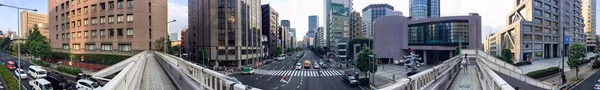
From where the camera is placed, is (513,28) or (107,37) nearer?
(107,37)

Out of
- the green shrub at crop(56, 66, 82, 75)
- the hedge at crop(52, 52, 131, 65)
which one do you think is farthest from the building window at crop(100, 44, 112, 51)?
the green shrub at crop(56, 66, 82, 75)

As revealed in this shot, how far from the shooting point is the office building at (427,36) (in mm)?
43125

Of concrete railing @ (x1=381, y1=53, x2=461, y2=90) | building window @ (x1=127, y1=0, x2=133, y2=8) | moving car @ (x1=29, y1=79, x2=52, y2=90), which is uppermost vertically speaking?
building window @ (x1=127, y1=0, x2=133, y2=8)

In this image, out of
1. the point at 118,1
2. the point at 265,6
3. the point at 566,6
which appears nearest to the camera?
the point at 118,1

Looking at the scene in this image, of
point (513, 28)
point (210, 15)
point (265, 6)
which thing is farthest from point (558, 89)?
point (265, 6)

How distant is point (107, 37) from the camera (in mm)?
31234

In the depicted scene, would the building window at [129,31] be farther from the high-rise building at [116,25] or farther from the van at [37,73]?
the van at [37,73]

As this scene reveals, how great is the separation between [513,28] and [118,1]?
67.5m

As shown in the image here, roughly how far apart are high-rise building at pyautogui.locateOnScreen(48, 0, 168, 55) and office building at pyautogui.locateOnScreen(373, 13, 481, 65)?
3949cm

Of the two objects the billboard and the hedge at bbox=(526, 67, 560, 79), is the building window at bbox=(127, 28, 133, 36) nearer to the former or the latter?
the hedge at bbox=(526, 67, 560, 79)

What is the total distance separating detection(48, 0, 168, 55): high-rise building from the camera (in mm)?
30250

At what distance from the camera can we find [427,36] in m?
46.7

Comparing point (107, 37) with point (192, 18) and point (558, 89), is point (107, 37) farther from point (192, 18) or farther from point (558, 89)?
point (558, 89)

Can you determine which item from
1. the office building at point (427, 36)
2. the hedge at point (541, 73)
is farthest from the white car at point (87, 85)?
the office building at point (427, 36)
